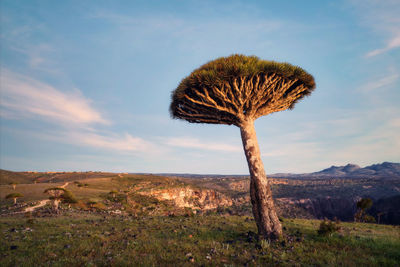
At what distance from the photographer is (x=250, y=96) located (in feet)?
34.8

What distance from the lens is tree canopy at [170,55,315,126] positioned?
32.7ft

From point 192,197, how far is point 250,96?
53.8 m

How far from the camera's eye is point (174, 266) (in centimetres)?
641

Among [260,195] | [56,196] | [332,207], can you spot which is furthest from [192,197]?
[332,207]

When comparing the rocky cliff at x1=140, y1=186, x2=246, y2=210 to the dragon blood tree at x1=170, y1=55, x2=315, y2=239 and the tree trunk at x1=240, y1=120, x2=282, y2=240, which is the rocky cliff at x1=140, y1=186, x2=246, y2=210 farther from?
the tree trunk at x1=240, y1=120, x2=282, y2=240

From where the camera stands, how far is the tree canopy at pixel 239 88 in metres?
9.96

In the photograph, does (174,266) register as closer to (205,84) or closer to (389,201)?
(205,84)

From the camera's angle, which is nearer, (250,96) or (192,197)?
(250,96)

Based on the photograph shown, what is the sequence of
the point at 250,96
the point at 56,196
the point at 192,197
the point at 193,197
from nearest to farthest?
the point at 250,96
the point at 56,196
the point at 192,197
the point at 193,197

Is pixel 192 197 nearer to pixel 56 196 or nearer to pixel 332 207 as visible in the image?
pixel 56 196

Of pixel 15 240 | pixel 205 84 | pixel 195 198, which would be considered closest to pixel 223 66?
pixel 205 84

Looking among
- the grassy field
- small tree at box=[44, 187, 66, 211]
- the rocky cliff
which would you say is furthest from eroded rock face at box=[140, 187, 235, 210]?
the grassy field

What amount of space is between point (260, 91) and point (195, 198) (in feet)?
181

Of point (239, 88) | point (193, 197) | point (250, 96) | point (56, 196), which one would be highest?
point (239, 88)
